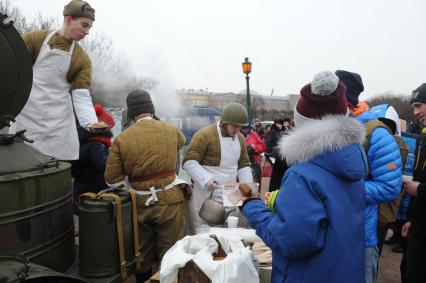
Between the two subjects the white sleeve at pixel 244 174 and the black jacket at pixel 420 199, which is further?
the white sleeve at pixel 244 174

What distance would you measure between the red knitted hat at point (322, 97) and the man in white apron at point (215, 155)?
2.36 metres

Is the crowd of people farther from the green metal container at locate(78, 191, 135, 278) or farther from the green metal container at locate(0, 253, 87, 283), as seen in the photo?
the green metal container at locate(0, 253, 87, 283)

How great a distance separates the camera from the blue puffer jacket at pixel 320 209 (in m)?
1.78

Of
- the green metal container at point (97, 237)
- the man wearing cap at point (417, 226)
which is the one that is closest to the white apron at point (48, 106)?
the green metal container at point (97, 237)

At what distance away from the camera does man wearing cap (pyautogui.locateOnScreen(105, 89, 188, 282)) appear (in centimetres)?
336

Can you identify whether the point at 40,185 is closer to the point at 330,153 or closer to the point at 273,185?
the point at 330,153

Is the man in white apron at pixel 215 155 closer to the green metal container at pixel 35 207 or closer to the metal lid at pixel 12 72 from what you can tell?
the green metal container at pixel 35 207

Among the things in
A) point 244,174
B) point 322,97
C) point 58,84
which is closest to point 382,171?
point 322,97

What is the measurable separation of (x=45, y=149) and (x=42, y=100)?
42 cm

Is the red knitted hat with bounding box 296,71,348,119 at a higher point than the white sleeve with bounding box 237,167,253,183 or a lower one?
higher

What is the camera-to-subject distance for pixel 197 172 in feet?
14.3

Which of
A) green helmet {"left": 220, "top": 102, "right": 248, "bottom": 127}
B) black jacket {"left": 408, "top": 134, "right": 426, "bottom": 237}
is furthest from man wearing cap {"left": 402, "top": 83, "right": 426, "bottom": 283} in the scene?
green helmet {"left": 220, "top": 102, "right": 248, "bottom": 127}

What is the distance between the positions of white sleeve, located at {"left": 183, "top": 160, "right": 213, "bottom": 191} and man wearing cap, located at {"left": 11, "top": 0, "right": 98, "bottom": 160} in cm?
143

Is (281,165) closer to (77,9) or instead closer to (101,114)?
(101,114)
